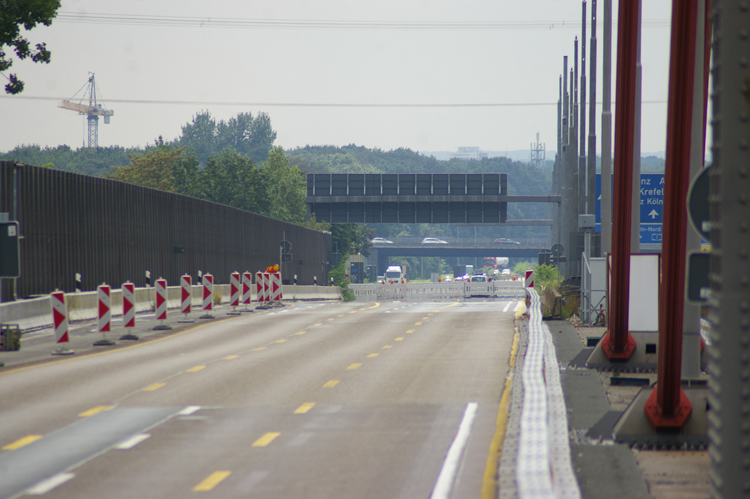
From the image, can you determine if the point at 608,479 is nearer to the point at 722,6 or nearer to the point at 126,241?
the point at 722,6

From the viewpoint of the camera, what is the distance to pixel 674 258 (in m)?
8.75

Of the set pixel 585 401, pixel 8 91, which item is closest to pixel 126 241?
pixel 8 91

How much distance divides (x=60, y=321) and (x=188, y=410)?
7550 millimetres

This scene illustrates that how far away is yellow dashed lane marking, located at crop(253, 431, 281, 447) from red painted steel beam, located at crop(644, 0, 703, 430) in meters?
3.75

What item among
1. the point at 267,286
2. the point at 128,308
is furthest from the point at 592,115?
the point at 128,308

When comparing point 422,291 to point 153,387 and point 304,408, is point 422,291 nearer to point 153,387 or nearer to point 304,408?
point 153,387

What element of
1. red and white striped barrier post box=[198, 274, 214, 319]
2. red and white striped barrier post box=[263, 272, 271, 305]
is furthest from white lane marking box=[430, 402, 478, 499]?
red and white striped barrier post box=[263, 272, 271, 305]

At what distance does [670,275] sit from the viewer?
8773mm

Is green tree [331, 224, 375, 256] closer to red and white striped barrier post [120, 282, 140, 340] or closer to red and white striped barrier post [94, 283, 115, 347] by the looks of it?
red and white striped barrier post [120, 282, 140, 340]

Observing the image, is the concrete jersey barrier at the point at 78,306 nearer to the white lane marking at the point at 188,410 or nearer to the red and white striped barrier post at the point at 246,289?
the red and white striped barrier post at the point at 246,289

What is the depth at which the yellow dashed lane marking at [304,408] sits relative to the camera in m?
11.1

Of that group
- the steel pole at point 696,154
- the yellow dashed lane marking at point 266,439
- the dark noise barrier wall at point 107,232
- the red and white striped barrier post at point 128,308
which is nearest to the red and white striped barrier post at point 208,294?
the dark noise barrier wall at point 107,232

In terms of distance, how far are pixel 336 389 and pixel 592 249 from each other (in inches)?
621

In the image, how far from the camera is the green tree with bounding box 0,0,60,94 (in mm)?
27203
